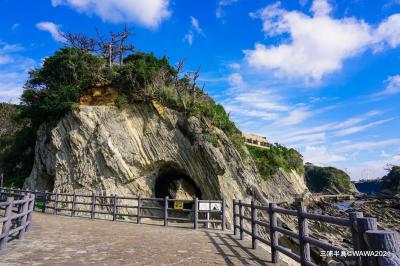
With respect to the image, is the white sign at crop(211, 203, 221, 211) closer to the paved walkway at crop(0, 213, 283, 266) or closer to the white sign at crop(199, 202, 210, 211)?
the white sign at crop(199, 202, 210, 211)

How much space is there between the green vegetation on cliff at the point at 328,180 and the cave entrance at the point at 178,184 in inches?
3520

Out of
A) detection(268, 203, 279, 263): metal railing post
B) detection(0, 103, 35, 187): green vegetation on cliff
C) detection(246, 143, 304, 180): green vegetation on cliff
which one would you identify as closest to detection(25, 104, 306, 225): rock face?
detection(0, 103, 35, 187): green vegetation on cliff

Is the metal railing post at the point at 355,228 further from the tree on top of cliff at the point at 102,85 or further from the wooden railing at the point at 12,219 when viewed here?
the tree on top of cliff at the point at 102,85

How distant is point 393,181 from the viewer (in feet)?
326

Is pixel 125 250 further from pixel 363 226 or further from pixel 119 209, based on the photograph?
pixel 119 209

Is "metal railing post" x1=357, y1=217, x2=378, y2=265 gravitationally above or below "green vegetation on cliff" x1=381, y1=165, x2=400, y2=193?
below

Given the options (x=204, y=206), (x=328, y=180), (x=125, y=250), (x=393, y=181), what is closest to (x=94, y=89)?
(x=204, y=206)

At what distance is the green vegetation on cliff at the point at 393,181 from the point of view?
96438 millimetres

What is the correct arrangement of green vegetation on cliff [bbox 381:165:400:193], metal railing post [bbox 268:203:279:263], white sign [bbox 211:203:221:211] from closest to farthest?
metal railing post [bbox 268:203:279:263]
white sign [bbox 211:203:221:211]
green vegetation on cliff [bbox 381:165:400:193]

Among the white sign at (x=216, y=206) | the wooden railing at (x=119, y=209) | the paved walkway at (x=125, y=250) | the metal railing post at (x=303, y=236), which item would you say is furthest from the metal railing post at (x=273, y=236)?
the white sign at (x=216, y=206)

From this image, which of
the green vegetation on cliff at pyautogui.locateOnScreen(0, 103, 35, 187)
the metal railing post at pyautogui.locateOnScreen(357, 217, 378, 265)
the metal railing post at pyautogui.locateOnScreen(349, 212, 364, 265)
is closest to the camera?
the metal railing post at pyautogui.locateOnScreen(357, 217, 378, 265)

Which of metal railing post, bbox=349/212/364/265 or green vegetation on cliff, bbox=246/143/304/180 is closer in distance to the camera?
metal railing post, bbox=349/212/364/265

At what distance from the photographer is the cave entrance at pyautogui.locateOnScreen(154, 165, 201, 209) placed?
2489 centimetres

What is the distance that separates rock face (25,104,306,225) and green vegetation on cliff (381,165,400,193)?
92.2 metres
